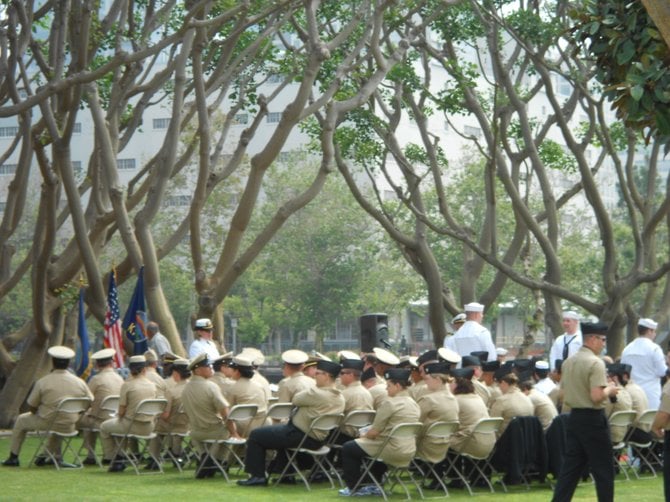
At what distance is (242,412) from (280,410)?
44 centimetres

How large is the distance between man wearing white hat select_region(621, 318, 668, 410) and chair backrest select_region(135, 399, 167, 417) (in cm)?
586

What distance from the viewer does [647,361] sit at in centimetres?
1717

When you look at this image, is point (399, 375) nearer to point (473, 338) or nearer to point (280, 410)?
point (280, 410)

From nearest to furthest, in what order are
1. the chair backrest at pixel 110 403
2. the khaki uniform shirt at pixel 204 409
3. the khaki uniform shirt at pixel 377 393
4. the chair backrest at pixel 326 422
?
the chair backrest at pixel 326 422
the khaki uniform shirt at pixel 204 409
the khaki uniform shirt at pixel 377 393
the chair backrest at pixel 110 403

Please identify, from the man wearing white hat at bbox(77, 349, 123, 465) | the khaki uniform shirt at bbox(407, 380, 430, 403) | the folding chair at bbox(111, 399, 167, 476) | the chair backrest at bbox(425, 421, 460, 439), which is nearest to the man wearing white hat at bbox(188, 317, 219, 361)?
the man wearing white hat at bbox(77, 349, 123, 465)

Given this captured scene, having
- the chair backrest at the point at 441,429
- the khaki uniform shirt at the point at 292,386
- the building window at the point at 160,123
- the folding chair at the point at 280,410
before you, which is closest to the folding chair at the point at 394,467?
the chair backrest at the point at 441,429

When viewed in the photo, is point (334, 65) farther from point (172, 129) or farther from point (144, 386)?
point (144, 386)

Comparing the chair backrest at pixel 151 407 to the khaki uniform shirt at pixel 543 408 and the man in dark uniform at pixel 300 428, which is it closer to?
the man in dark uniform at pixel 300 428

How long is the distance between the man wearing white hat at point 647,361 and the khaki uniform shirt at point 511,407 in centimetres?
283

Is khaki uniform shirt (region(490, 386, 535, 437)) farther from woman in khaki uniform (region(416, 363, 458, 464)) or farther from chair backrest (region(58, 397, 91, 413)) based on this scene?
chair backrest (region(58, 397, 91, 413))

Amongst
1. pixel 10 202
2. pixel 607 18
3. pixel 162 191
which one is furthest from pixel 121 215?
pixel 607 18

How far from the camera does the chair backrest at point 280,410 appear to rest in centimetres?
1517

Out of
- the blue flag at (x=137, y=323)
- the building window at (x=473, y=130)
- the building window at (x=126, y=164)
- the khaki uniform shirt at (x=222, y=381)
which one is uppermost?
the building window at (x=473, y=130)

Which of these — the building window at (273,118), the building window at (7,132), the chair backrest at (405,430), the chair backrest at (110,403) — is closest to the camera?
the chair backrest at (405,430)
